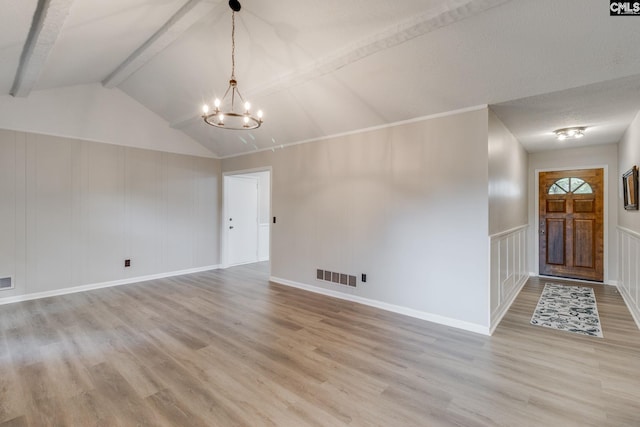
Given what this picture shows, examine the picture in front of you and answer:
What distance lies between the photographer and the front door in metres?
5.54

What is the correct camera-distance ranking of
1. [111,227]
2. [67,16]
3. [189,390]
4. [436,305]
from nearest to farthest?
[189,390] → [67,16] → [436,305] → [111,227]

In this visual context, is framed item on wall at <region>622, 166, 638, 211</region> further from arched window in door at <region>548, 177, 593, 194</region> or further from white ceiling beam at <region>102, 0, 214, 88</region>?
white ceiling beam at <region>102, 0, 214, 88</region>

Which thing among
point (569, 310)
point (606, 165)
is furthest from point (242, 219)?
point (606, 165)

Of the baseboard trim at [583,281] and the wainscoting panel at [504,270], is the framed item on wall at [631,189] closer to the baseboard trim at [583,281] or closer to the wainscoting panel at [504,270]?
the wainscoting panel at [504,270]

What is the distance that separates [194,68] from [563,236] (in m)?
7.17

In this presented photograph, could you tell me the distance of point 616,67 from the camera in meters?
2.55

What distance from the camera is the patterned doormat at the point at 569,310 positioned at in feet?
11.2

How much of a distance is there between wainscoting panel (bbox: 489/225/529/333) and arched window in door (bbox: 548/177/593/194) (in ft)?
5.29

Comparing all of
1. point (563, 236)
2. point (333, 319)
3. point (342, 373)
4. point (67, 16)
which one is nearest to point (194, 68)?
point (67, 16)

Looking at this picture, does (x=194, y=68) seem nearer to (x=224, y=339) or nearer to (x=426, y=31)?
(x=426, y=31)

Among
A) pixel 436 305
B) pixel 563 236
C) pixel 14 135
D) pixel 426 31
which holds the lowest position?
pixel 436 305

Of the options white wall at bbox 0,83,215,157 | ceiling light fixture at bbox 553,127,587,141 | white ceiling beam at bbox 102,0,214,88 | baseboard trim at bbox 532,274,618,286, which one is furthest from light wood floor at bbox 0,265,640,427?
white ceiling beam at bbox 102,0,214,88

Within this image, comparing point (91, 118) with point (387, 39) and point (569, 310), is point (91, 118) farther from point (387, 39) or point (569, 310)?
point (569, 310)

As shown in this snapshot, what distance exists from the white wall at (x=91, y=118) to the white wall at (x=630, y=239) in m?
7.21
